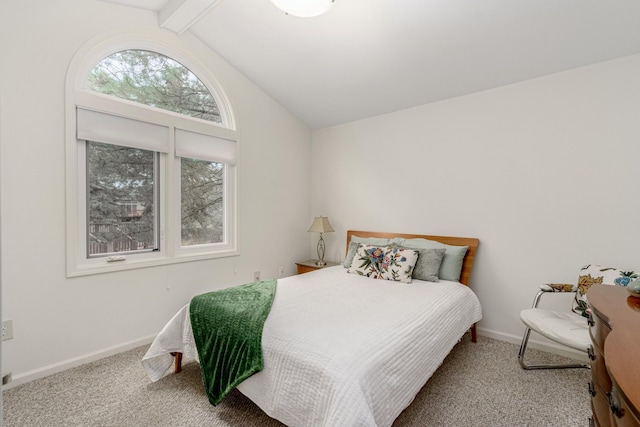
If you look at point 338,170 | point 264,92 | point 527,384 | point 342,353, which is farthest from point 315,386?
point 264,92

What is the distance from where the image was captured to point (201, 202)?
3.24m

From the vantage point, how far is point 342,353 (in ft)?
4.85

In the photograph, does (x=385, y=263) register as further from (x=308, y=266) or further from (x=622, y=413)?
(x=622, y=413)

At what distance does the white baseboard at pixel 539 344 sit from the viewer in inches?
98.4

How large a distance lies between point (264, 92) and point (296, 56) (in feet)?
2.69

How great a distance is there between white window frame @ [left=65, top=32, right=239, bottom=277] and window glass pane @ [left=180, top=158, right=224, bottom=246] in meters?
0.07

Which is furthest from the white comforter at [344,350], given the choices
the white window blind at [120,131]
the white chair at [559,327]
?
the white window blind at [120,131]

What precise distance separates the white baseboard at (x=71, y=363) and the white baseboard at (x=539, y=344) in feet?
10.1

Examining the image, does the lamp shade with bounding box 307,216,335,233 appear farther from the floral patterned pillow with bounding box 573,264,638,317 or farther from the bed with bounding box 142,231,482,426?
the floral patterned pillow with bounding box 573,264,638,317

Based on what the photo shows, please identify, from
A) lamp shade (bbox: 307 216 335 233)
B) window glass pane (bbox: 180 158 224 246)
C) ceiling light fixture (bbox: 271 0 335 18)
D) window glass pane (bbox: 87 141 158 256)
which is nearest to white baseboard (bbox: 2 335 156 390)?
window glass pane (bbox: 87 141 158 256)

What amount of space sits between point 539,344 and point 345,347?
2.13 m

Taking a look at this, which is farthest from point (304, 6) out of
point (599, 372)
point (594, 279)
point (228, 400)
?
point (594, 279)

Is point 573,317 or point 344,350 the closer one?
point 344,350

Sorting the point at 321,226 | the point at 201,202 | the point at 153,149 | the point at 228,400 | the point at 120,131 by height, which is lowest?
the point at 228,400
